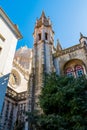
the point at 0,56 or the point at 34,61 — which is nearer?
the point at 0,56

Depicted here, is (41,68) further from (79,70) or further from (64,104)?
(64,104)

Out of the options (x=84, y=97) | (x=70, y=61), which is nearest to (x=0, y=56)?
(x=84, y=97)

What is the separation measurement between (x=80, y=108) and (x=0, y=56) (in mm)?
7795

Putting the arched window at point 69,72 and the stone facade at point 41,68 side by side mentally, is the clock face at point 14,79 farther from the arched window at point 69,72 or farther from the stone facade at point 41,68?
the arched window at point 69,72

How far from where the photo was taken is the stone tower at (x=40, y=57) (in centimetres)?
1816

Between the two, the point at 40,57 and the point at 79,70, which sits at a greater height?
the point at 40,57

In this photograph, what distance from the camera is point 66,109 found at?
42.6 feet

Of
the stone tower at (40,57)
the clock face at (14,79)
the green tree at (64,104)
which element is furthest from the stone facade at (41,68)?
the clock face at (14,79)

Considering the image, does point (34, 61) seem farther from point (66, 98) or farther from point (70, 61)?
point (66, 98)

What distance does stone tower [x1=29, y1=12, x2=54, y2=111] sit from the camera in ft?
59.6

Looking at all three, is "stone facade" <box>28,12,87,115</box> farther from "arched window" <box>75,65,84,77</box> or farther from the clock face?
the clock face

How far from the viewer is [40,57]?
2134 cm

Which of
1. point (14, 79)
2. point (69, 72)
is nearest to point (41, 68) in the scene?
point (69, 72)

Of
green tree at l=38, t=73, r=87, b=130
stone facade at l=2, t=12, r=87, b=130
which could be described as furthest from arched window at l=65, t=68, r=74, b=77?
green tree at l=38, t=73, r=87, b=130
